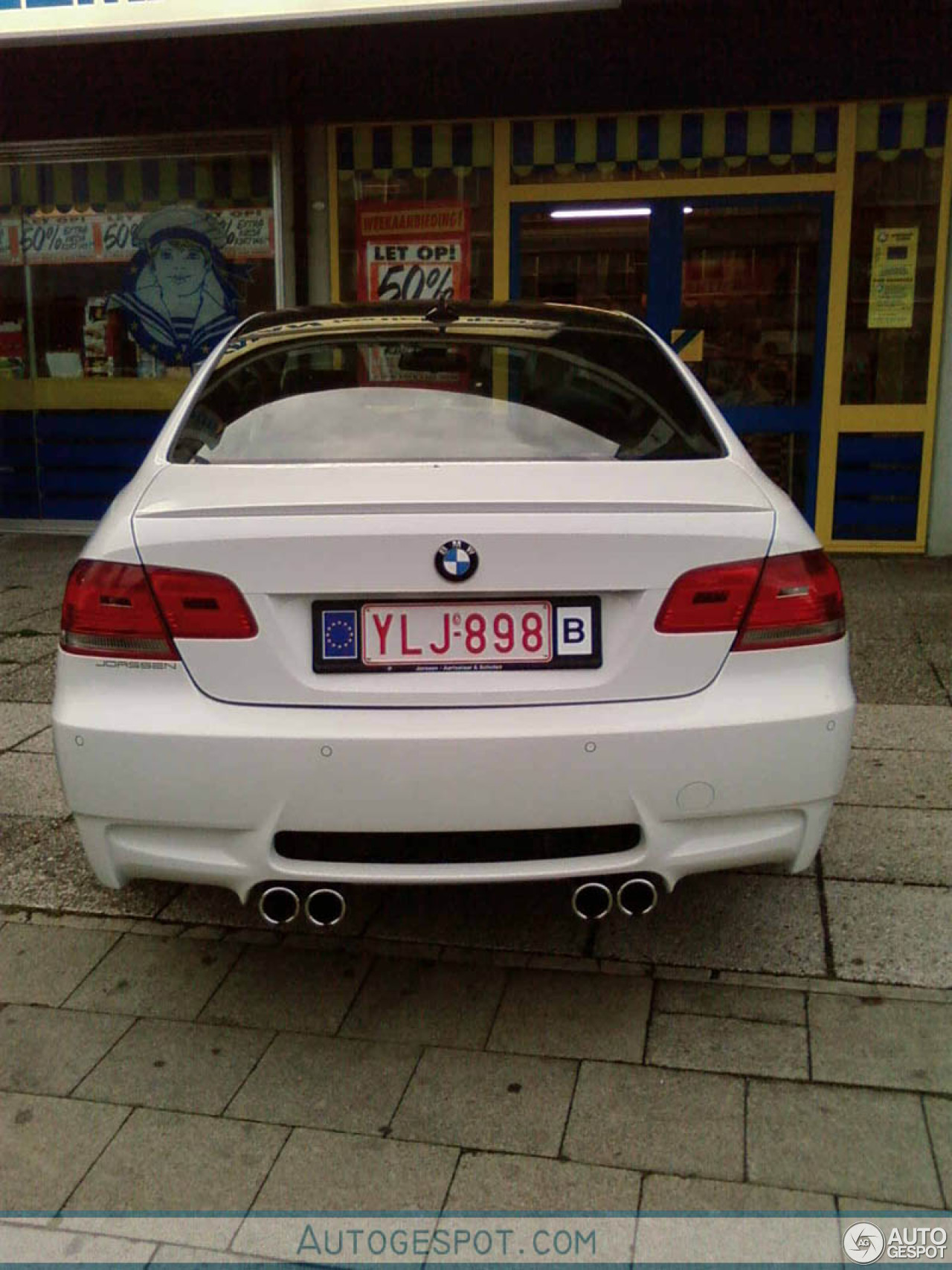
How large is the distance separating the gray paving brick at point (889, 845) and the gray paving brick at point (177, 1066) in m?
1.79

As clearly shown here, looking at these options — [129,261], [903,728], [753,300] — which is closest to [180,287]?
[129,261]

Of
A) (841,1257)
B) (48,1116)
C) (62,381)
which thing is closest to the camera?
(841,1257)

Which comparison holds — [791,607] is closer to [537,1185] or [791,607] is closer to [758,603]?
[758,603]

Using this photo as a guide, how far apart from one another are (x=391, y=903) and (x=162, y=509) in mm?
1359

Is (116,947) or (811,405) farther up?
(811,405)

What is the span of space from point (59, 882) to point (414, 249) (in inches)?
246

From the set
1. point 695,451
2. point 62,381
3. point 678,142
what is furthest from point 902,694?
point 62,381

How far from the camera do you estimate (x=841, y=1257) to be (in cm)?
229

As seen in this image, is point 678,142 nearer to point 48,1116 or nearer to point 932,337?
point 932,337

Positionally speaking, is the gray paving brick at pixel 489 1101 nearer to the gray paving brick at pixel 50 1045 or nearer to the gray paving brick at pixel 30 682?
the gray paving brick at pixel 50 1045

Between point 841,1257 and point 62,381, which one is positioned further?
point 62,381

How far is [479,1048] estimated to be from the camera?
2969 mm

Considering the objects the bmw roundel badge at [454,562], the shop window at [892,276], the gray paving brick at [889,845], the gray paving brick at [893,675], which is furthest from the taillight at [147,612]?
the shop window at [892,276]

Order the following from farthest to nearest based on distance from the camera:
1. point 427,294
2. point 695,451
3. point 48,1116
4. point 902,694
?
point 427,294, point 902,694, point 695,451, point 48,1116
